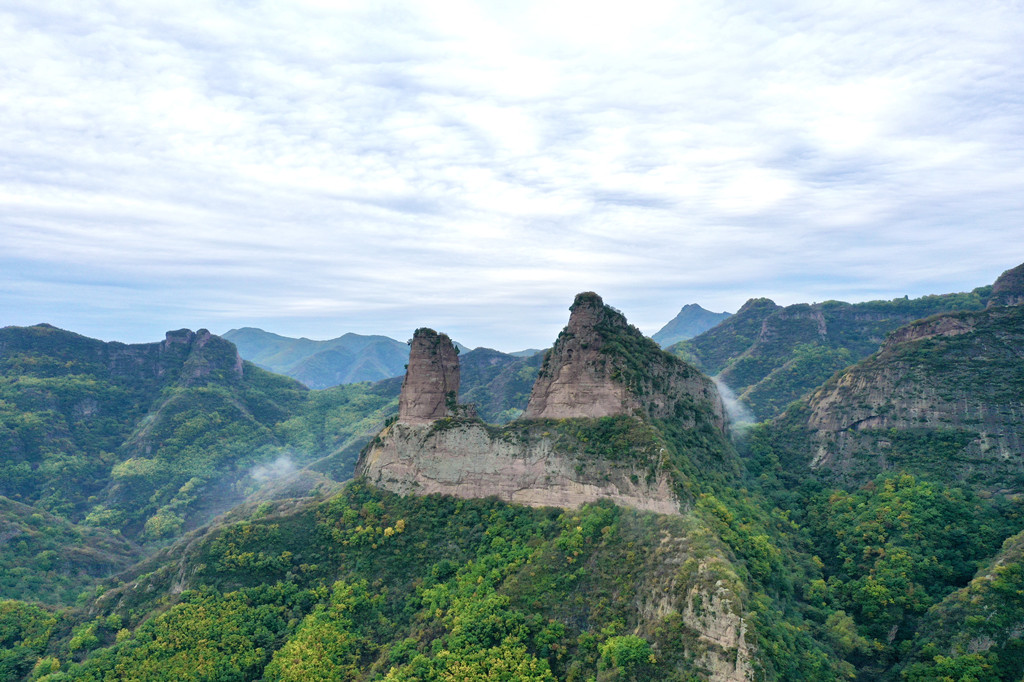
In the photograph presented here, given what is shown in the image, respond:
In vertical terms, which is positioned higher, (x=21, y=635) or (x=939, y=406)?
(x=939, y=406)

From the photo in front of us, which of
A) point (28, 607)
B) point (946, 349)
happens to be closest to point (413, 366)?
point (28, 607)

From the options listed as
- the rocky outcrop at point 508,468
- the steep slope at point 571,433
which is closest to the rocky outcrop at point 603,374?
the steep slope at point 571,433

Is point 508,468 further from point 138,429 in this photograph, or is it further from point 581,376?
point 138,429

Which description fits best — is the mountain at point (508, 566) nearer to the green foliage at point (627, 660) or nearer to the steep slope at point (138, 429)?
the green foliage at point (627, 660)

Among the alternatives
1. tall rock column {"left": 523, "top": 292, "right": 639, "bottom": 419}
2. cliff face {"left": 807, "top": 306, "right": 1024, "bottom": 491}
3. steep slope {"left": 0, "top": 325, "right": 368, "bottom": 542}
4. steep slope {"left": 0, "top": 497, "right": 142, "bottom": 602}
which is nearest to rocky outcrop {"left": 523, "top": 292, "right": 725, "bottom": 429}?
tall rock column {"left": 523, "top": 292, "right": 639, "bottom": 419}

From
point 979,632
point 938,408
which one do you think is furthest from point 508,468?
point 938,408
